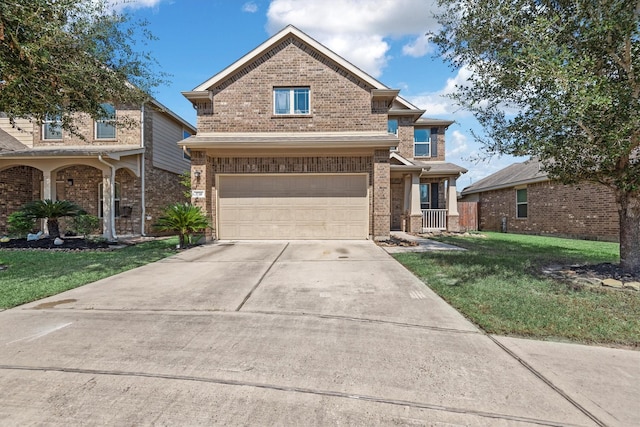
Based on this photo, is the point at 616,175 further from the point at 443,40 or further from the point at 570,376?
the point at 570,376

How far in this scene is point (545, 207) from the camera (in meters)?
16.1

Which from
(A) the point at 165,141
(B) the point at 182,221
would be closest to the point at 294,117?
(B) the point at 182,221

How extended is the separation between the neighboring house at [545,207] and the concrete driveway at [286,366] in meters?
9.57

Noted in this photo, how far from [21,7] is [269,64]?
752 centimetres

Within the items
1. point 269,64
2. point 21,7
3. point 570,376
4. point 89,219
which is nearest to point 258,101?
point 269,64

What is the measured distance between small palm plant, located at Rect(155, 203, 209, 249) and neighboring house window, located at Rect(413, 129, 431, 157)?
41.0 feet

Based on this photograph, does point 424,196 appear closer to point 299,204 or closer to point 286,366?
point 299,204

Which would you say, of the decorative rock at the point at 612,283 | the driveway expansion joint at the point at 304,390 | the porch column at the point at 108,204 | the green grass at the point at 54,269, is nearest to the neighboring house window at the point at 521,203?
the decorative rock at the point at 612,283

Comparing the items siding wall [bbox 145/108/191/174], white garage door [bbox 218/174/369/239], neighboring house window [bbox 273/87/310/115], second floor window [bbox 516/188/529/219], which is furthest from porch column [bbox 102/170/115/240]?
second floor window [bbox 516/188/529/219]

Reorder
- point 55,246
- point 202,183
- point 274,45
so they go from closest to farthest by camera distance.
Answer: point 55,246, point 202,183, point 274,45

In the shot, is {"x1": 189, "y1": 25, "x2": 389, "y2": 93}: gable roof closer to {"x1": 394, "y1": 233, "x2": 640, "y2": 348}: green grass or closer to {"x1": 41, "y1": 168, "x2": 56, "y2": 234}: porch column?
{"x1": 41, "y1": 168, "x2": 56, "y2": 234}: porch column

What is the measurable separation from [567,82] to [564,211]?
12999 millimetres

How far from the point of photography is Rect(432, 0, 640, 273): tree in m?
4.83

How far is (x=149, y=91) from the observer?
9539 mm
